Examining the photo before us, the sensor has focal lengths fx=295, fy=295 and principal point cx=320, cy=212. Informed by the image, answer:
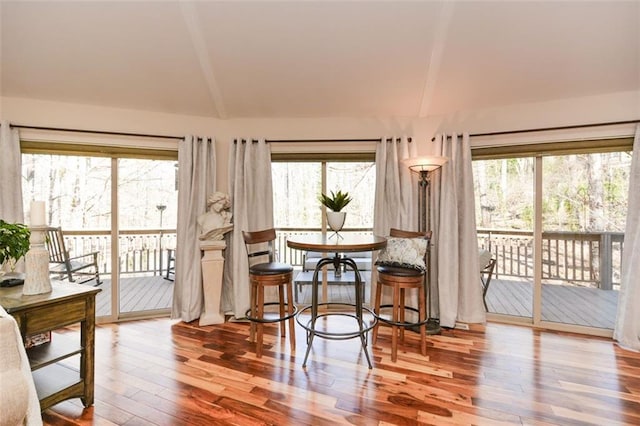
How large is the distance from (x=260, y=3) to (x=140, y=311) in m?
3.35

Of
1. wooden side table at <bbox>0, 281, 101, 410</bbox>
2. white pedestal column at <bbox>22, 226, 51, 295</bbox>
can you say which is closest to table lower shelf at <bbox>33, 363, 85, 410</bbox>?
wooden side table at <bbox>0, 281, 101, 410</bbox>

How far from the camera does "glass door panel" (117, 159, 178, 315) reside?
3.34 meters

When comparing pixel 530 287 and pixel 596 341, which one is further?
pixel 530 287

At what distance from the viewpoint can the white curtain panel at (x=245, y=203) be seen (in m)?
3.25

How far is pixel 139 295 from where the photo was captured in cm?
368

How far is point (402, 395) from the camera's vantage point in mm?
1935

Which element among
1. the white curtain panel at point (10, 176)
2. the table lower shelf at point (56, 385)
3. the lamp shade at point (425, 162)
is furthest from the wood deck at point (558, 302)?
the white curtain panel at point (10, 176)

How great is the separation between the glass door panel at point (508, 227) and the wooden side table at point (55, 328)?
11.7 feet

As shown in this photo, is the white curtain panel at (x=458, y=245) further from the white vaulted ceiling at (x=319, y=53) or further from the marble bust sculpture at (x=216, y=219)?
the marble bust sculpture at (x=216, y=219)

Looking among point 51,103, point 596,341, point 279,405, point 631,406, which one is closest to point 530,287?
point 596,341

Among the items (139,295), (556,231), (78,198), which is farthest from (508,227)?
(78,198)

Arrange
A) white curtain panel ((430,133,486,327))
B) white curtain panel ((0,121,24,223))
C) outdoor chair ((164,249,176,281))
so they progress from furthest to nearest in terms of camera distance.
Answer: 1. outdoor chair ((164,249,176,281))
2. white curtain panel ((430,133,486,327))
3. white curtain panel ((0,121,24,223))

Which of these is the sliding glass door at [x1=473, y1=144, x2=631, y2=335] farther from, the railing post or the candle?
the candle

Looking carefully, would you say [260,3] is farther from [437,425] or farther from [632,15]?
[437,425]
